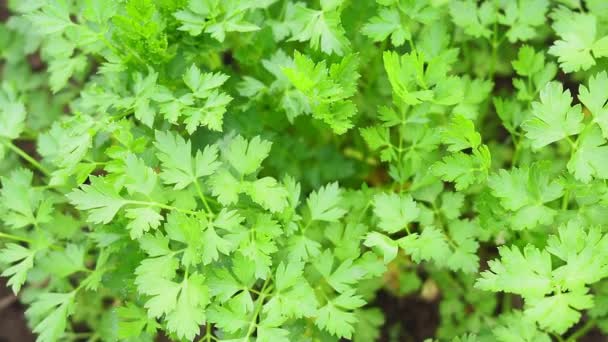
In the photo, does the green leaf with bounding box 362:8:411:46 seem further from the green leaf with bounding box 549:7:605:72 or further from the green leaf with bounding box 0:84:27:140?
the green leaf with bounding box 0:84:27:140

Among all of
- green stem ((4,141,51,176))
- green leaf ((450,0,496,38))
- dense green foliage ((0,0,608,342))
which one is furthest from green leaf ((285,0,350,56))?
→ green stem ((4,141,51,176))

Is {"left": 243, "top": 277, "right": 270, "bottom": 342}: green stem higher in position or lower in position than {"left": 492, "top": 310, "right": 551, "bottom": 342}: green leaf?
higher

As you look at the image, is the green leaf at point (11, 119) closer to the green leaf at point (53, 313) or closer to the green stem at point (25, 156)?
the green stem at point (25, 156)

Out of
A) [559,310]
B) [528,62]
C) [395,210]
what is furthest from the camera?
[528,62]

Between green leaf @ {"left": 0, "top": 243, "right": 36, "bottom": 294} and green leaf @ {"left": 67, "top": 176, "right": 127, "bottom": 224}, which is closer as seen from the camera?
green leaf @ {"left": 67, "top": 176, "right": 127, "bottom": 224}

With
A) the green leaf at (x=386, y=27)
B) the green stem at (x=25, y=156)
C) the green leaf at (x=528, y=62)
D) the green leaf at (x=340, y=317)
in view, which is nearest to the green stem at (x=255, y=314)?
the green leaf at (x=340, y=317)

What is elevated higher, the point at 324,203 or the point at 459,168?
the point at 459,168

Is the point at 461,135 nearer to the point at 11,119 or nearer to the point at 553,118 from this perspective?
the point at 553,118

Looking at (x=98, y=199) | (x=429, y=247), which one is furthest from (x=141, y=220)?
(x=429, y=247)

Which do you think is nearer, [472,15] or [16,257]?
[16,257]

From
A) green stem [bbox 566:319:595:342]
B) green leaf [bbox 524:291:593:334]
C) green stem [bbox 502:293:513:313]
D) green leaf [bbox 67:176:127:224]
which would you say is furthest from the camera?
green stem [bbox 502:293:513:313]

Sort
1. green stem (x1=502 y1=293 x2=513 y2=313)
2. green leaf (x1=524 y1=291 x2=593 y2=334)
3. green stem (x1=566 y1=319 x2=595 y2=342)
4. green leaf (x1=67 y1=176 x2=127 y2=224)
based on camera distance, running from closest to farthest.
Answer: green leaf (x1=524 y1=291 x2=593 y2=334)
green leaf (x1=67 y1=176 x2=127 y2=224)
green stem (x1=566 y1=319 x2=595 y2=342)
green stem (x1=502 y1=293 x2=513 y2=313)
